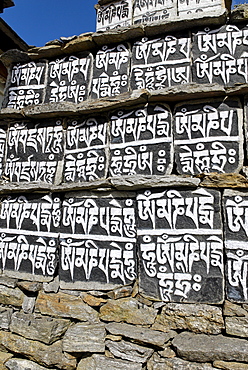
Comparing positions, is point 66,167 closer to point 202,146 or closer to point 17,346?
point 202,146

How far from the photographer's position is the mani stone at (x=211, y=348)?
2.50 meters

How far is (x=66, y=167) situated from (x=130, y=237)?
1178 millimetres

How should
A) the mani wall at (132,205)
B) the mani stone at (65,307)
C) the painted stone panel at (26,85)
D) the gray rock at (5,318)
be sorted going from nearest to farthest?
the mani wall at (132,205)
the mani stone at (65,307)
the gray rock at (5,318)
the painted stone panel at (26,85)

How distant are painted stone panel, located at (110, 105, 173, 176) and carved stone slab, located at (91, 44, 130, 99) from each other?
0.39 metres

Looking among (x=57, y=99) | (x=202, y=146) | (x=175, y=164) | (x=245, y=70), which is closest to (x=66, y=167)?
(x=57, y=99)

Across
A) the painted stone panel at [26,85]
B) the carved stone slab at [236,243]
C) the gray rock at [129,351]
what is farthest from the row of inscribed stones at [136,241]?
the painted stone panel at [26,85]

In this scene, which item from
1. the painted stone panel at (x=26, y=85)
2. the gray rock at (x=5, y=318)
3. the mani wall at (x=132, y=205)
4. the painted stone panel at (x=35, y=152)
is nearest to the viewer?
the mani wall at (x=132, y=205)

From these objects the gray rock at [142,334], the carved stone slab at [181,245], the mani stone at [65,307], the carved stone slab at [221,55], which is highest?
the carved stone slab at [221,55]

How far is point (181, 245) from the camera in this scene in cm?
294

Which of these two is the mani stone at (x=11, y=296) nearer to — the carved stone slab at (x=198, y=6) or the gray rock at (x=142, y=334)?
the gray rock at (x=142, y=334)

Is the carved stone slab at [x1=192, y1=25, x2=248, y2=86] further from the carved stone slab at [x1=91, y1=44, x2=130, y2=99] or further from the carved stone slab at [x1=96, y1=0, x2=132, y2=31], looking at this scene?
the carved stone slab at [x1=96, y1=0, x2=132, y2=31]

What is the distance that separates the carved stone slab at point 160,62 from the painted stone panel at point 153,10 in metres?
0.53

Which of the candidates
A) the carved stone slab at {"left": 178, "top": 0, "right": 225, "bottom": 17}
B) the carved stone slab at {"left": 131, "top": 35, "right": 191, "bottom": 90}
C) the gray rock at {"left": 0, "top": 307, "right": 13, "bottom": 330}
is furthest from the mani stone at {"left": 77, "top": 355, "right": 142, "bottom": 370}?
the carved stone slab at {"left": 178, "top": 0, "right": 225, "bottom": 17}

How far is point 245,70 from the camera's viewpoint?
3.12 m
